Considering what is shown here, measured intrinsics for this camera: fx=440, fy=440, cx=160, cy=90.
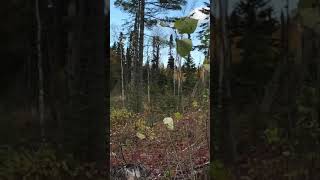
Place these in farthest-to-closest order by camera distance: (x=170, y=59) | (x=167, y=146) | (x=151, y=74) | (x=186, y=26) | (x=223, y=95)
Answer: (x=151, y=74) → (x=167, y=146) → (x=170, y=59) → (x=186, y=26) → (x=223, y=95)

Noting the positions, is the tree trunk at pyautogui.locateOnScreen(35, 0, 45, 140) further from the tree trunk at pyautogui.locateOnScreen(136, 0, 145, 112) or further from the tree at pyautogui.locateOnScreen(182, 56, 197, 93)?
the tree trunk at pyautogui.locateOnScreen(136, 0, 145, 112)

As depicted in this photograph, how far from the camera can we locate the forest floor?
3.15 m

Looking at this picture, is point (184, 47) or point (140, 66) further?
point (140, 66)

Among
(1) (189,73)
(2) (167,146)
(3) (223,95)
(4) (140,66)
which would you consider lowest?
(2) (167,146)

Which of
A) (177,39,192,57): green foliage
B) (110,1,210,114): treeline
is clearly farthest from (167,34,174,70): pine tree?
(177,39,192,57): green foliage

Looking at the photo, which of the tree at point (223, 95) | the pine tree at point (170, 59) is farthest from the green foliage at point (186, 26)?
Result: the pine tree at point (170, 59)

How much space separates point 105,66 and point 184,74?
2.02 meters

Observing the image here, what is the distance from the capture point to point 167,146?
3.96 metres

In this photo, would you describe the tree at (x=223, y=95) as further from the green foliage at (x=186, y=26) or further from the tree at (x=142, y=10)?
the tree at (x=142, y=10)

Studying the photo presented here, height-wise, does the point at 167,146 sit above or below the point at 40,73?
below

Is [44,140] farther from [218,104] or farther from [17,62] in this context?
[218,104]

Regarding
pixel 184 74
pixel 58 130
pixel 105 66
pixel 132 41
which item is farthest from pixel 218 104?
pixel 132 41

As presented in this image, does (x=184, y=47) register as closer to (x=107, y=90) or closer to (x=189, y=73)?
(x=107, y=90)

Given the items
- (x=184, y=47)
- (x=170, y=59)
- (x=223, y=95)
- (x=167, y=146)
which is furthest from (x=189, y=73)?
(x=223, y=95)
